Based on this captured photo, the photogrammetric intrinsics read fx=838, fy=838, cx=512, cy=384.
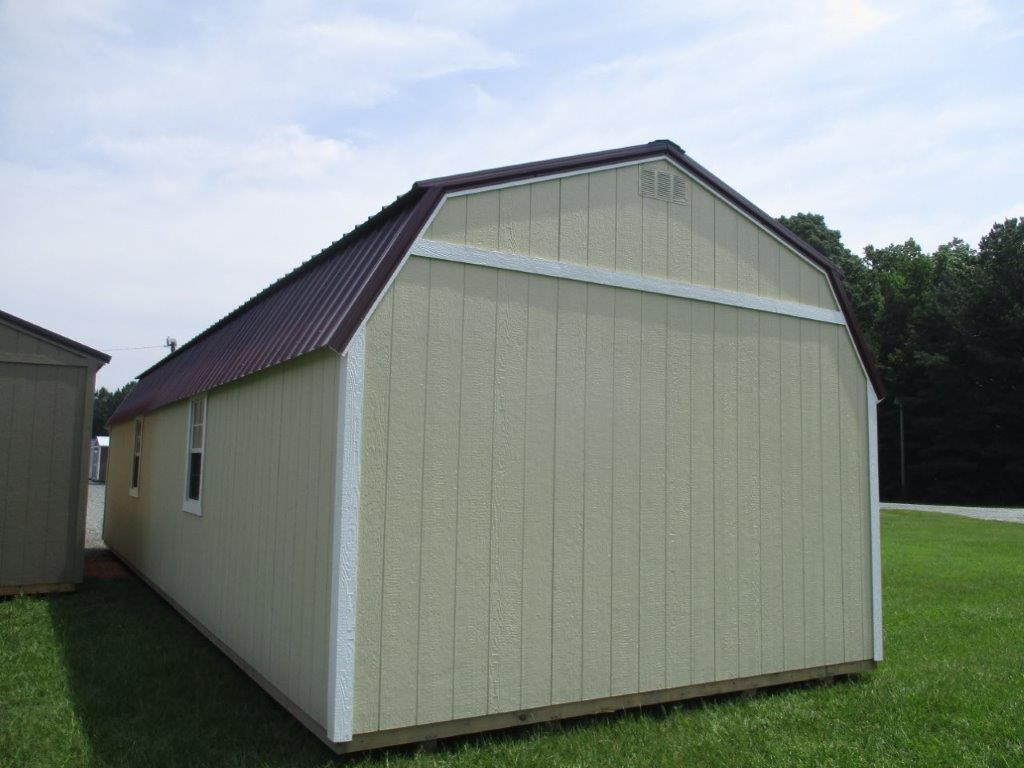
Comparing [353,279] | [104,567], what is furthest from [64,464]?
[353,279]

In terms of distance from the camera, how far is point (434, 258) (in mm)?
4973

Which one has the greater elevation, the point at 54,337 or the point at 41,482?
the point at 54,337

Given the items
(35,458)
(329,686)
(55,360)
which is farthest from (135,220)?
(329,686)

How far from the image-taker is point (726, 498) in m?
6.04

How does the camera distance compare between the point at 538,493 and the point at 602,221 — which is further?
the point at 602,221

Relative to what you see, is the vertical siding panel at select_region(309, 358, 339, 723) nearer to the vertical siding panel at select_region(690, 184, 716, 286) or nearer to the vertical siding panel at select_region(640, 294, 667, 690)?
the vertical siding panel at select_region(640, 294, 667, 690)

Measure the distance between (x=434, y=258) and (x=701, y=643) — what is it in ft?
10.5

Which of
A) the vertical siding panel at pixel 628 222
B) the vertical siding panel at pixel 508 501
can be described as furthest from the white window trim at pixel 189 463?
the vertical siding panel at pixel 628 222

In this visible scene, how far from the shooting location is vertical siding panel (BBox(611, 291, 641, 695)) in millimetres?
5426

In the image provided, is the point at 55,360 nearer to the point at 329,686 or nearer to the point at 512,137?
the point at 512,137

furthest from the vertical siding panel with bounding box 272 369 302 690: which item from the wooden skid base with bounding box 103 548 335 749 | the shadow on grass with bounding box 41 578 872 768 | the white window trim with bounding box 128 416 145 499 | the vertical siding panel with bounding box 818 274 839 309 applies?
the white window trim with bounding box 128 416 145 499

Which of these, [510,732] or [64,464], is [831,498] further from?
[64,464]

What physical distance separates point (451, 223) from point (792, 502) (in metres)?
3.37

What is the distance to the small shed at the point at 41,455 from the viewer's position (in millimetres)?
9414
